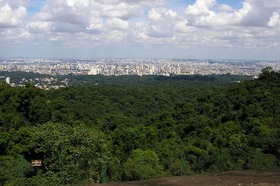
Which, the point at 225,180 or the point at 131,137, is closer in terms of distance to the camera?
the point at 225,180

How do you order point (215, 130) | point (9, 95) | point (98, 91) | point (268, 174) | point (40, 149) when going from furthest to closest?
point (98, 91)
point (215, 130)
point (9, 95)
point (40, 149)
point (268, 174)

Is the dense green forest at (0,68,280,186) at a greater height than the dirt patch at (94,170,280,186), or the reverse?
the dirt patch at (94,170,280,186)

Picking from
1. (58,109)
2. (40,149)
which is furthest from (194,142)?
(40,149)

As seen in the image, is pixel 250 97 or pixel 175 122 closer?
pixel 250 97

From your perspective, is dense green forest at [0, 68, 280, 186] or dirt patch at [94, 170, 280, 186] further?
dense green forest at [0, 68, 280, 186]

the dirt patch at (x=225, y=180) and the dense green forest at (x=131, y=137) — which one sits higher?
the dirt patch at (x=225, y=180)

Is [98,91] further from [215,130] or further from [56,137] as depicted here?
[56,137]

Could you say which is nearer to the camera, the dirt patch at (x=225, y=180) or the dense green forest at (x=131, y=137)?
the dirt patch at (x=225, y=180)

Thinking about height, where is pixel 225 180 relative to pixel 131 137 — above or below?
above
